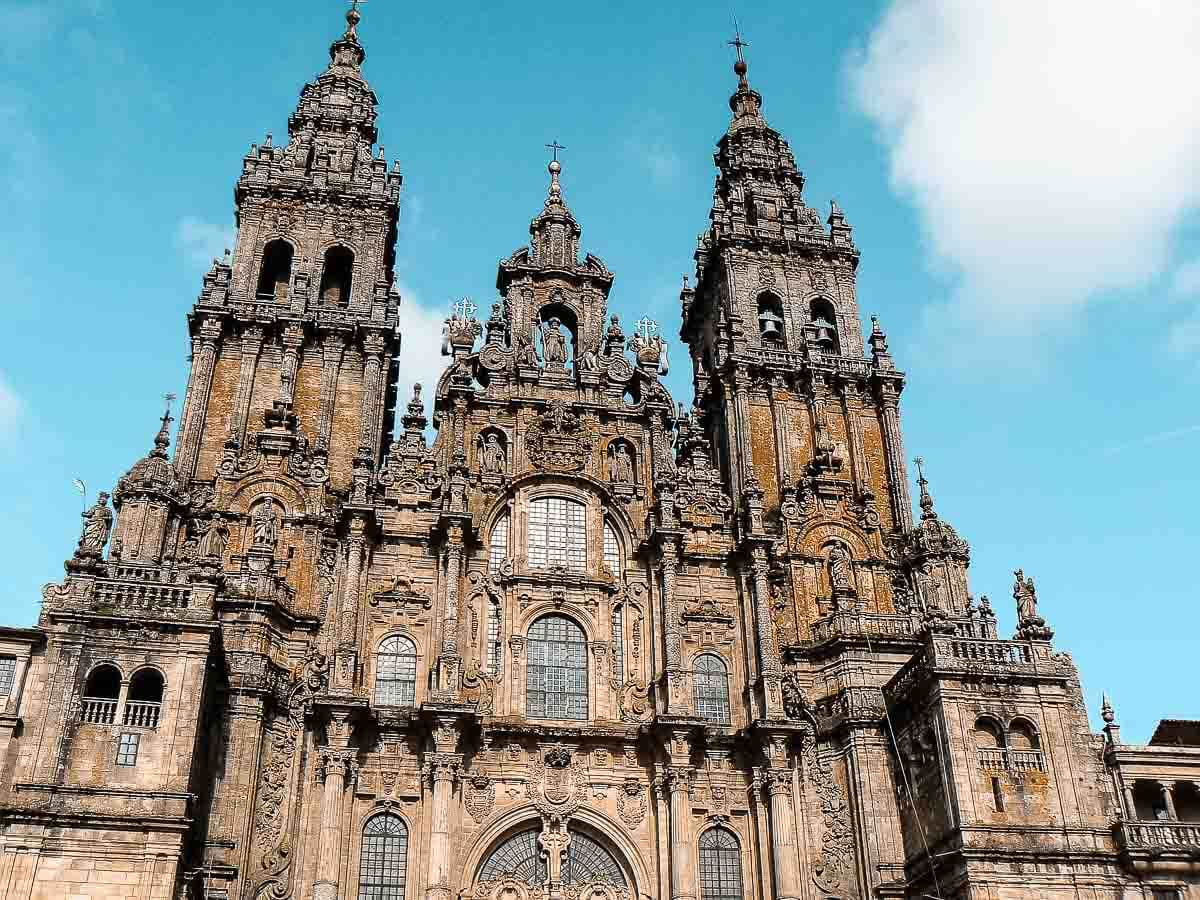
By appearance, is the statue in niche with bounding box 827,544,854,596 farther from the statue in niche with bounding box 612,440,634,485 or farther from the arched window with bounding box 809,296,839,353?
the arched window with bounding box 809,296,839,353

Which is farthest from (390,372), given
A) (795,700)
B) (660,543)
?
(795,700)

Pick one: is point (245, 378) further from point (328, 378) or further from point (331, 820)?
point (331, 820)

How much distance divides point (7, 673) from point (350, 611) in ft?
27.9

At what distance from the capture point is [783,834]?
102 feet

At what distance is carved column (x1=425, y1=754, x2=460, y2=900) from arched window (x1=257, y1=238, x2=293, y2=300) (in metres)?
16.6

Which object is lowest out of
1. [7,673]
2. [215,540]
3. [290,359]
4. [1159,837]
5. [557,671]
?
[1159,837]

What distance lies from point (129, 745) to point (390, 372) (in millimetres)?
16635

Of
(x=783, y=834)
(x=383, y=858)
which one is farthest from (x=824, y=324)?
(x=383, y=858)

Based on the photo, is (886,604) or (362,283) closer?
(886,604)

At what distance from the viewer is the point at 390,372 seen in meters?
39.4

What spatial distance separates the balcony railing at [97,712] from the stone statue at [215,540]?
6618 millimetres

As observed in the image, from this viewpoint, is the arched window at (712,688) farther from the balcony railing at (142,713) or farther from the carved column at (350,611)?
the balcony railing at (142,713)

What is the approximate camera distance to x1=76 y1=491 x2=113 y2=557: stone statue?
1102 inches

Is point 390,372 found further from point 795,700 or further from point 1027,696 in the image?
point 1027,696
